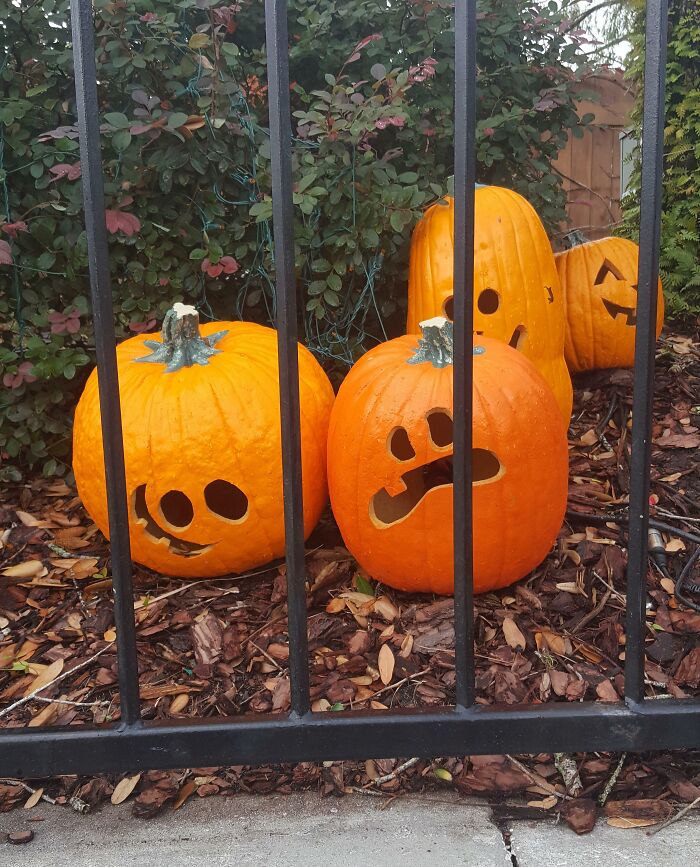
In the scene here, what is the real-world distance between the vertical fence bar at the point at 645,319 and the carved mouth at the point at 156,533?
4.06ft

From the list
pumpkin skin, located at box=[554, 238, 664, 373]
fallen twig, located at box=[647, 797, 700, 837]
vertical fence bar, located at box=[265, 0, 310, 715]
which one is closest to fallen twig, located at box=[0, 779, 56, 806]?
vertical fence bar, located at box=[265, 0, 310, 715]

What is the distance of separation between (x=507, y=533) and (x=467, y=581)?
814mm

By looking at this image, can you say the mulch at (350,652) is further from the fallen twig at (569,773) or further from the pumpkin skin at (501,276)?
the pumpkin skin at (501,276)

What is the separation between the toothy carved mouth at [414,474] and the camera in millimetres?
1906

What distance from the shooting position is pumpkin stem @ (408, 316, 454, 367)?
1.89m

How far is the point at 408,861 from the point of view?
1061 mm

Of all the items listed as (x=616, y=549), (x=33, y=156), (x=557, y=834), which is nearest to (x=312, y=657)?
(x=557, y=834)

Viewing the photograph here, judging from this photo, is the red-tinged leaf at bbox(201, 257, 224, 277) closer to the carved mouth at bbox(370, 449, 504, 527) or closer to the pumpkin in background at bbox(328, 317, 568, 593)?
the pumpkin in background at bbox(328, 317, 568, 593)

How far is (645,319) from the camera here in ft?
3.16

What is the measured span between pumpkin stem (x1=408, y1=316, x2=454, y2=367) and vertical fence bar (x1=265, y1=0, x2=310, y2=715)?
950 mm

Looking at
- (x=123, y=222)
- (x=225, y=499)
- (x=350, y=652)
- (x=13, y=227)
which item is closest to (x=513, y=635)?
(x=350, y=652)

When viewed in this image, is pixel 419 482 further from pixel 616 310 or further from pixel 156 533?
pixel 616 310

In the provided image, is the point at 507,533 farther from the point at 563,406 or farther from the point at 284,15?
the point at 284,15

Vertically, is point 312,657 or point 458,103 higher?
point 458,103
